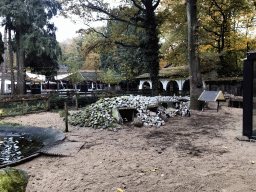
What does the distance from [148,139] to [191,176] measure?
9.14ft

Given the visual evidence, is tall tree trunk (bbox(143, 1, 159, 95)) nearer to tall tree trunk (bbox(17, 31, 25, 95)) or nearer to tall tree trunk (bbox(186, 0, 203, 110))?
tall tree trunk (bbox(186, 0, 203, 110))

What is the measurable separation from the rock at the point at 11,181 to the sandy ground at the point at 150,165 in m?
0.69

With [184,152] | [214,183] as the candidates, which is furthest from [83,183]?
[184,152]

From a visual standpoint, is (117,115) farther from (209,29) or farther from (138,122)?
(209,29)

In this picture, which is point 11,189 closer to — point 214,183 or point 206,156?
point 214,183

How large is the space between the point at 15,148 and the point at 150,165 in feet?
12.1

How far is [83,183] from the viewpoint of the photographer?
10.4ft

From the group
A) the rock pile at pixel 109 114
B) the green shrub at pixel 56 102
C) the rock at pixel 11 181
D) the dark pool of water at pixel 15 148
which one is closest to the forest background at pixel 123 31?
the green shrub at pixel 56 102

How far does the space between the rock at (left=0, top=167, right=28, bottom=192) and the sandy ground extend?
2.27ft

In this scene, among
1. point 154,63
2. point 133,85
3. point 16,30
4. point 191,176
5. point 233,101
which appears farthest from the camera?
point 133,85

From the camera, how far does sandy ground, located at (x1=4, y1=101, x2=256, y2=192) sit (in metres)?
3.02

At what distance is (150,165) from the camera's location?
3.89m

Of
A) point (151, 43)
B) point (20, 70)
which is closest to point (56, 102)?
point (20, 70)

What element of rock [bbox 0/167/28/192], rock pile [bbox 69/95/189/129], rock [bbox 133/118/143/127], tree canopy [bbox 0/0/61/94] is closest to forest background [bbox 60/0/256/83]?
tree canopy [bbox 0/0/61/94]
